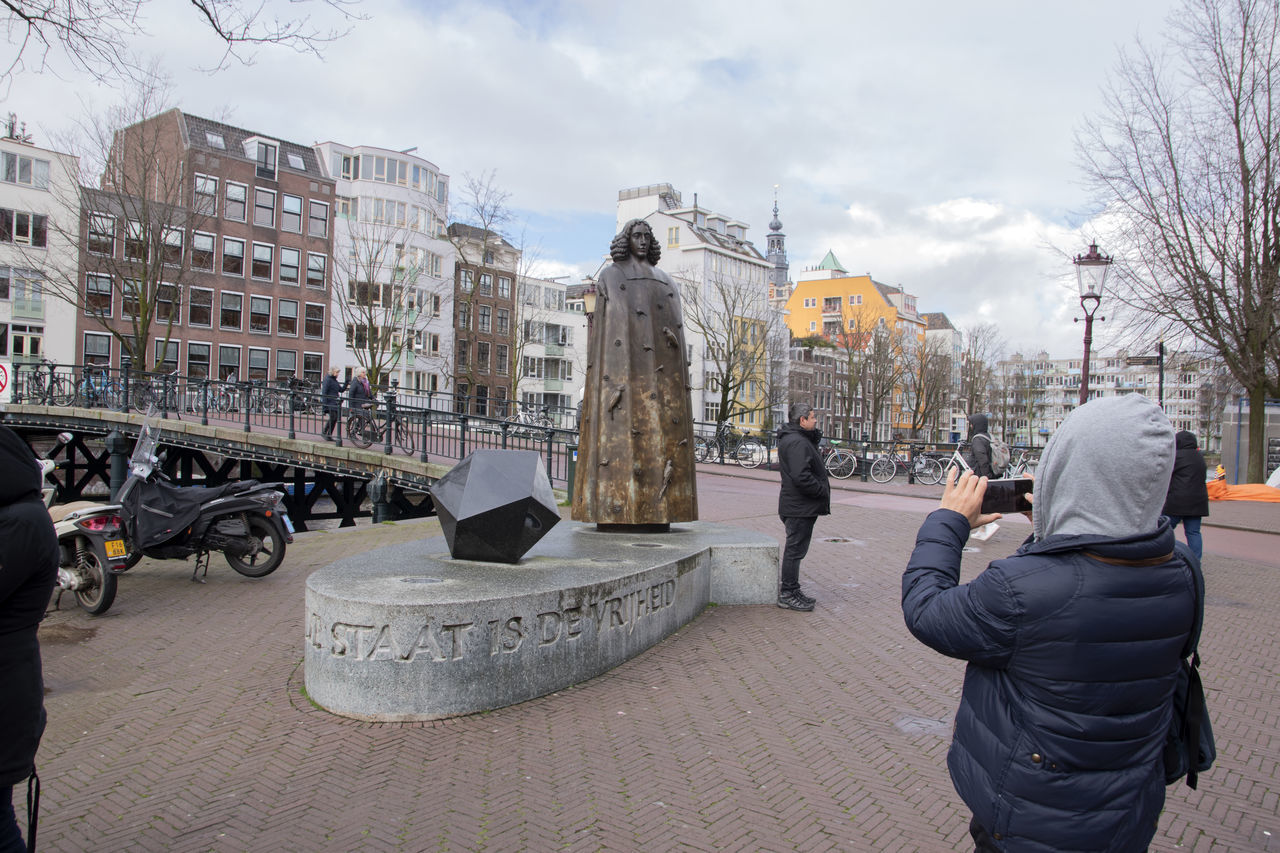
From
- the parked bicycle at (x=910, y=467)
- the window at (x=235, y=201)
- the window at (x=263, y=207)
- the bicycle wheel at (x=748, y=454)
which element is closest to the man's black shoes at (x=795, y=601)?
the parked bicycle at (x=910, y=467)

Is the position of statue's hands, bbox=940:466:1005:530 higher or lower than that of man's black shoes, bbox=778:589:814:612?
higher

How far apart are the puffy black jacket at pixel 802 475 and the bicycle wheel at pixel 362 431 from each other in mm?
12512

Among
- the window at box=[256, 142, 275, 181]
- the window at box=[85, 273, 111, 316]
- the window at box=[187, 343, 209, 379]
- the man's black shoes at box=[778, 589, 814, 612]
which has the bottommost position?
the man's black shoes at box=[778, 589, 814, 612]

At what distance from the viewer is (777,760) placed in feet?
13.9

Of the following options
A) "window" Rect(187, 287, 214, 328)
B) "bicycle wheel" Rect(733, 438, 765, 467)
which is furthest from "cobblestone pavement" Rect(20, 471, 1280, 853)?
"window" Rect(187, 287, 214, 328)

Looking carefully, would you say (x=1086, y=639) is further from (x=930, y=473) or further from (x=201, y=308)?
(x=201, y=308)

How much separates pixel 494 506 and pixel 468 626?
136 centimetres

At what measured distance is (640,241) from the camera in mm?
7969

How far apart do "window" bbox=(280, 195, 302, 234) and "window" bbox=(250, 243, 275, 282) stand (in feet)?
5.52

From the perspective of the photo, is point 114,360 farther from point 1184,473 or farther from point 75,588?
point 1184,473

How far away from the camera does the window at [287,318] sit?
4550cm

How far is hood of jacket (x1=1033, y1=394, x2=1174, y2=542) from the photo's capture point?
1.83m

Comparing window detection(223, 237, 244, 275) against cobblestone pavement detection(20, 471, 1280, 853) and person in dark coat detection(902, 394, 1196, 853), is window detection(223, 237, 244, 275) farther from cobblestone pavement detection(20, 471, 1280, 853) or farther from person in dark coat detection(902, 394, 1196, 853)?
person in dark coat detection(902, 394, 1196, 853)

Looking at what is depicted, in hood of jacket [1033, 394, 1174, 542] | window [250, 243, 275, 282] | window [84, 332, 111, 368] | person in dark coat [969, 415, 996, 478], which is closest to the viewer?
hood of jacket [1033, 394, 1174, 542]
